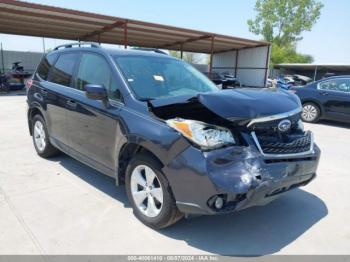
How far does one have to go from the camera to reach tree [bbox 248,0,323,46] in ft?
153

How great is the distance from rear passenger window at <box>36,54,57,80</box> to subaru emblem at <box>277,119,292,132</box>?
3693 mm

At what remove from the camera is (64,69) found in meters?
4.41

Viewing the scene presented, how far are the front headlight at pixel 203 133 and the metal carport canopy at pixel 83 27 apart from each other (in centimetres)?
1270

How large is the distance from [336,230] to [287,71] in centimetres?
3881

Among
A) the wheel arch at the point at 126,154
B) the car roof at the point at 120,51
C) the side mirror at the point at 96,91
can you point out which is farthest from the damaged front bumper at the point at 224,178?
the car roof at the point at 120,51

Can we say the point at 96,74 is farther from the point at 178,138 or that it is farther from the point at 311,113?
the point at 311,113

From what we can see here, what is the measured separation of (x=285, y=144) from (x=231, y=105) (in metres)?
0.65

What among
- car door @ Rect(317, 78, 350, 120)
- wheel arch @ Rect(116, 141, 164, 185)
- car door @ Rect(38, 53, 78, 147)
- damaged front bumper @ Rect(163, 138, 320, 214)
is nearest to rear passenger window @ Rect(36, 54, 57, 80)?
car door @ Rect(38, 53, 78, 147)

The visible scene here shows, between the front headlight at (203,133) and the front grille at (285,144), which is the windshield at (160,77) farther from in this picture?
the front grille at (285,144)

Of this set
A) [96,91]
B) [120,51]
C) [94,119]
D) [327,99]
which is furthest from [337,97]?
[96,91]

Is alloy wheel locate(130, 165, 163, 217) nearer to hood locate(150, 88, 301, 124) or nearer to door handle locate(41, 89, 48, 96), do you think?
hood locate(150, 88, 301, 124)

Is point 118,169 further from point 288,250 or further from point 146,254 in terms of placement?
point 288,250

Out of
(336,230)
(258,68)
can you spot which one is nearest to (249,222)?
(336,230)

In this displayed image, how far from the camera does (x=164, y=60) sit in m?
4.05
